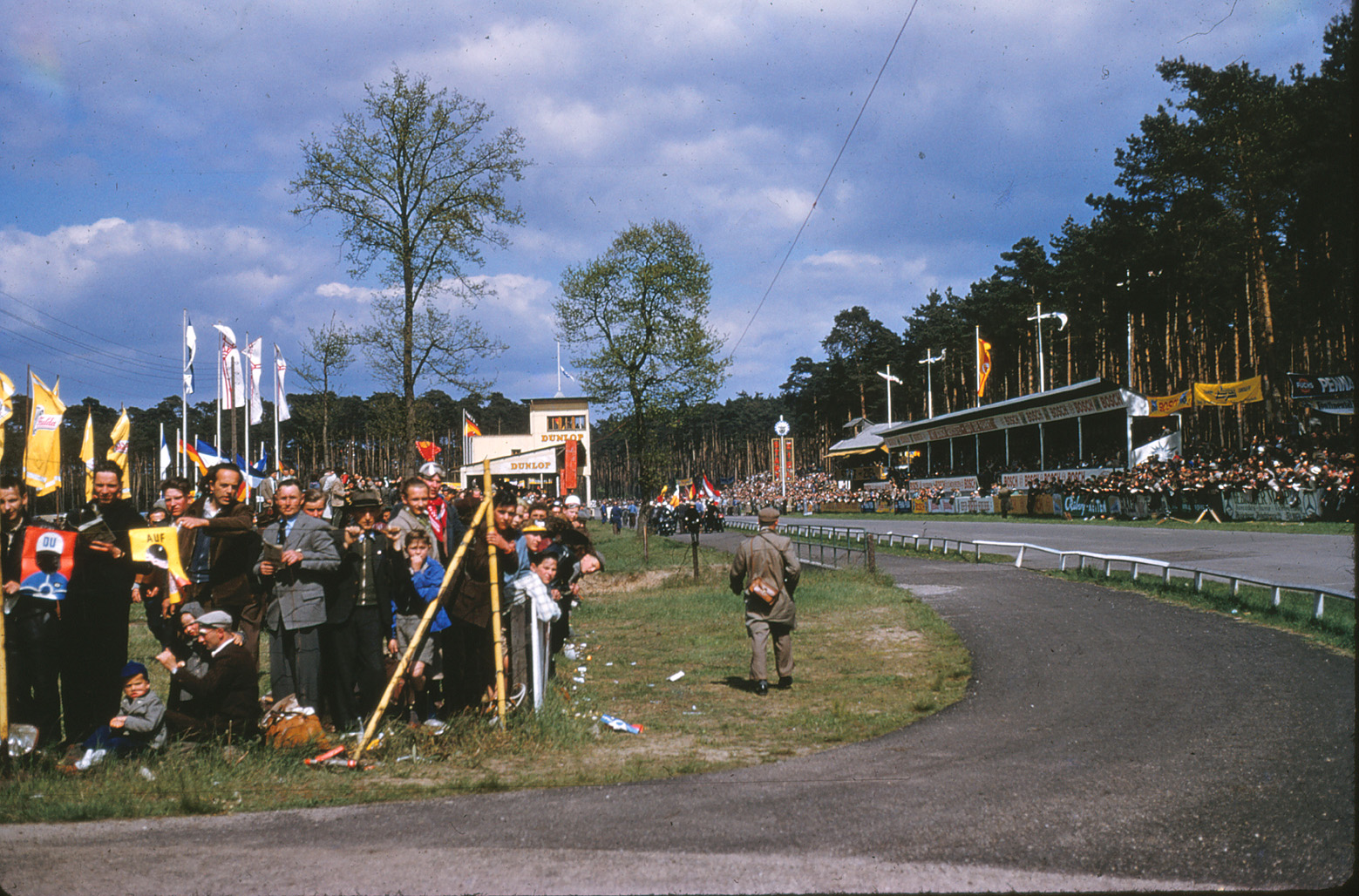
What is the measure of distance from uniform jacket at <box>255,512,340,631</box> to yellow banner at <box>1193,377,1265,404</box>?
37493 millimetres

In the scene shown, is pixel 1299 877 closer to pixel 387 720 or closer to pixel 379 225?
pixel 387 720

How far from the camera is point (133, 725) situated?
6.89 metres

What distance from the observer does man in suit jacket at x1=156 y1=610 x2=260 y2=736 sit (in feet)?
23.4

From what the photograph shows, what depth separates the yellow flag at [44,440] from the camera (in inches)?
448

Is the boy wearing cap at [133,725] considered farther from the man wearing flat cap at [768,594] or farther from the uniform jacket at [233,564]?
the man wearing flat cap at [768,594]

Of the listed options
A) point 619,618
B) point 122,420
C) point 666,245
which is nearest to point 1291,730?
point 619,618

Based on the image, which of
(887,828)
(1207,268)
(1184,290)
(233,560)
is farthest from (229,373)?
(1184,290)

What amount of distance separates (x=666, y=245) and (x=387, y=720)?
3347 centimetres

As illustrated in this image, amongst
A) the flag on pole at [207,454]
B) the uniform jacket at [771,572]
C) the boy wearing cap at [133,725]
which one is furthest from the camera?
the flag on pole at [207,454]

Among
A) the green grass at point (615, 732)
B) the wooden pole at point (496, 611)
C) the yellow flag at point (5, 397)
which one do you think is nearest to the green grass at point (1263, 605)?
the green grass at point (615, 732)

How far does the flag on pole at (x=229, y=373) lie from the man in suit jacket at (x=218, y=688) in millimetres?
24718

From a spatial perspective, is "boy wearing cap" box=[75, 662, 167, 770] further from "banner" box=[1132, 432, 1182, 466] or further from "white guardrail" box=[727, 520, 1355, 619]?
"banner" box=[1132, 432, 1182, 466]

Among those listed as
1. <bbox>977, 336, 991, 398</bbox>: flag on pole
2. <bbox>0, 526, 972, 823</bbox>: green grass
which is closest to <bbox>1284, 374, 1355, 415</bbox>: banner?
<bbox>977, 336, 991, 398</bbox>: flag on pole

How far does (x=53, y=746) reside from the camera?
6863mm
